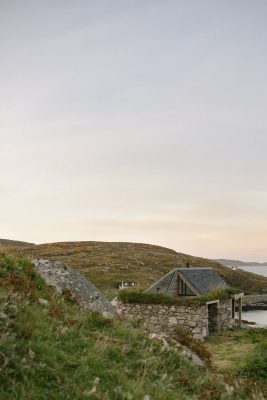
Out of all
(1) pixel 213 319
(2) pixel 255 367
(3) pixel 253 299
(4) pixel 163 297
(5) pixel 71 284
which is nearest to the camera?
(5) pixel 71 284

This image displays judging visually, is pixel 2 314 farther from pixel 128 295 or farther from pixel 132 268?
pixel 132 268

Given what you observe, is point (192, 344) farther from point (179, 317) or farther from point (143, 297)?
point (143, 297)

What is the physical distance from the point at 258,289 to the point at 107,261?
39.7 m

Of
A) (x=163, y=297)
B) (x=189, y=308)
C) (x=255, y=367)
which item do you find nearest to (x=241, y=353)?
(x=255, y=367)

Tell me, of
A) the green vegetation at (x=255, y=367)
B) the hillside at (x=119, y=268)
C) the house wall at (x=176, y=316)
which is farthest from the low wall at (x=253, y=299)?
the green vegetation at (x=255, y=367)

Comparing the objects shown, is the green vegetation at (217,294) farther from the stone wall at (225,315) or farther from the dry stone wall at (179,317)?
the dry stone wall at (179,317)

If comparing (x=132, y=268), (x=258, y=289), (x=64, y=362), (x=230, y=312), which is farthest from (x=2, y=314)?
(x=258, y=289)

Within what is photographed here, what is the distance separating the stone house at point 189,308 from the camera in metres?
29.0

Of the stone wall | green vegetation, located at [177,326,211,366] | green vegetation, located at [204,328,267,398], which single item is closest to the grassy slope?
green vegetation, located at [177,326,211,366]

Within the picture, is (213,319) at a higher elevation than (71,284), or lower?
lower

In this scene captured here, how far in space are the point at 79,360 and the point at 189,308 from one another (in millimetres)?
A: 24159

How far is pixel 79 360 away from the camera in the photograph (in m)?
6.04

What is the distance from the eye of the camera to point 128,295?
31516 mm

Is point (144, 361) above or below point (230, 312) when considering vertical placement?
above
